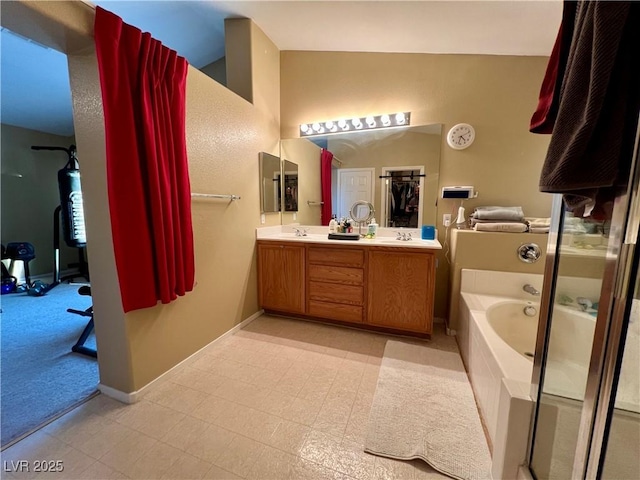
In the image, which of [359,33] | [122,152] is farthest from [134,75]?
[359,33]

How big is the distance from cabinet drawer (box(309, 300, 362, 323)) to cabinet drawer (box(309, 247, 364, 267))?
1.31 ft

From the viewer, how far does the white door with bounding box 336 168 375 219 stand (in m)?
2.63

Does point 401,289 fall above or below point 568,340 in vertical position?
below

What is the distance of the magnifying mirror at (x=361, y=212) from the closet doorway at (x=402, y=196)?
132mm

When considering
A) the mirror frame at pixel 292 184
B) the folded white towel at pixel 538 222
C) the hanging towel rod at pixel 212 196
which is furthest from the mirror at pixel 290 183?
the folded white towel at pixel 538 222

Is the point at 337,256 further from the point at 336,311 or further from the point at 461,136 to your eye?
the point at 461,136

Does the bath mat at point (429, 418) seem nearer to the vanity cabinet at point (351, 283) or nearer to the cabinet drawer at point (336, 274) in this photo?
the vanity cabinet at point (351, 283)

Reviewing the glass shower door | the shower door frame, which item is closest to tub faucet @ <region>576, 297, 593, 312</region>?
the glass shower door

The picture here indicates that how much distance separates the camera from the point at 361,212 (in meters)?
2.68

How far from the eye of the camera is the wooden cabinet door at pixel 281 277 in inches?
96.3

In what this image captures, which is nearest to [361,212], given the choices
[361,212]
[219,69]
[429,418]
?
[361,212]

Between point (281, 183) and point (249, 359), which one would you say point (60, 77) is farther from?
point (249, 359)

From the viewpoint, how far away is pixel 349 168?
2.69m

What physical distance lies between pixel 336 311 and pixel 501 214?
161 centimetres
